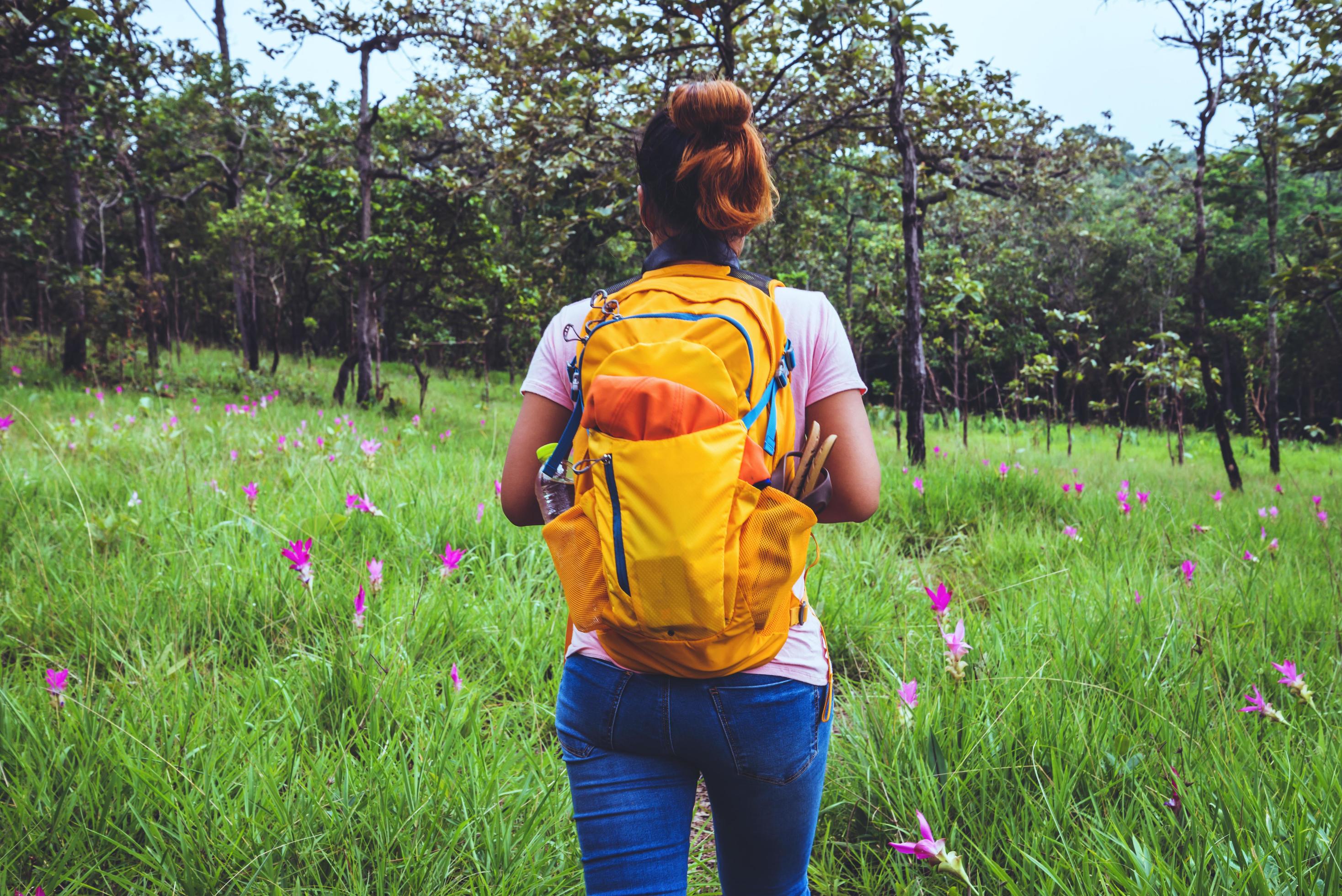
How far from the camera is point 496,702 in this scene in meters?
2.46

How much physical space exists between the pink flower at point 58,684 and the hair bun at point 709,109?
209 centimetres

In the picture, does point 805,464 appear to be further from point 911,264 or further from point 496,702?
point 911,264

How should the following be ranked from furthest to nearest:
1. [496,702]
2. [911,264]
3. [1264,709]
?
[911,264], [496,702], [1264,709]

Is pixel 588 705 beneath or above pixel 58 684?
above

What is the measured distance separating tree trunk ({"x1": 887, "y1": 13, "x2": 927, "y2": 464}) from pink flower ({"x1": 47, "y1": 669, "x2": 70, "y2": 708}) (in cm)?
566

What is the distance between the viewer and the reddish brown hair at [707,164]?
106 centimetres

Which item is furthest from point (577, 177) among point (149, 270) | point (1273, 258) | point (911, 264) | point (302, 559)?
point (149, 270)

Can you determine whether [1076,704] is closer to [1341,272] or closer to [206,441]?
[1341,272]

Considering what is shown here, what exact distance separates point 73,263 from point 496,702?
38.4ft

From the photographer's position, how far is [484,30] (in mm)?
9297

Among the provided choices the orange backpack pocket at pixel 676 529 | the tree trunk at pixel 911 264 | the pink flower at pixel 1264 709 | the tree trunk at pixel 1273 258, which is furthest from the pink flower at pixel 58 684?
the tree trunk at pixel 1273 258

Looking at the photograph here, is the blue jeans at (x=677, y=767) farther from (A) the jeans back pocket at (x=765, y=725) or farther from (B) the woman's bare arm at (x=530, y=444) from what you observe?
(B) the woman's bare arm at (x=530, y=444)

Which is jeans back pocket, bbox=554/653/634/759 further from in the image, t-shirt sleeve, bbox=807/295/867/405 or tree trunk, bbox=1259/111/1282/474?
tree trunk, bbox=1259/111/1282/474

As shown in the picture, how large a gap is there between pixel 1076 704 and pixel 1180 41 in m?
6.85
